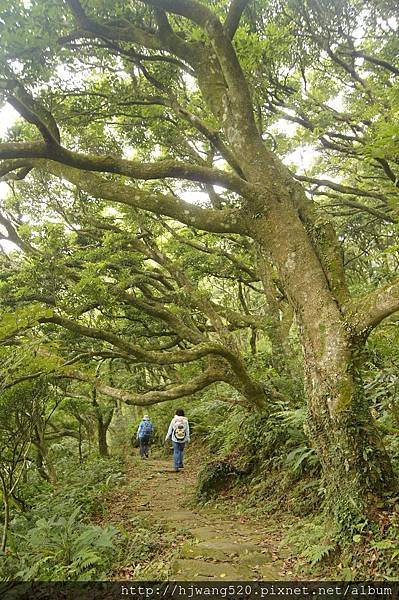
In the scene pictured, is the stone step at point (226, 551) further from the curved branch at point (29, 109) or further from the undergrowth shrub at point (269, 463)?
the curved branch at point (29, 109)

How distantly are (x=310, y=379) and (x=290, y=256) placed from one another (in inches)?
61.5

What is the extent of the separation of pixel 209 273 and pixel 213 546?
333 inches

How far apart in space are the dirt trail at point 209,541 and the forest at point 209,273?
5 cm

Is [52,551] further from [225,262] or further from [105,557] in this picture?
[225,262]

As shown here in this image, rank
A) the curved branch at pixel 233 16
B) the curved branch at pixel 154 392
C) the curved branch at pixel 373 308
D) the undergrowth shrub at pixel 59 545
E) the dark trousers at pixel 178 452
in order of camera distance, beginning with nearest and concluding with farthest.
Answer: the curved branch at pixel 373 308 < the undergrowth shrub at pixel 59 545 < the curved branch at pixel 233 16 < the curved branch at pixel 154 392 < the dark trousers at pixel 178 452

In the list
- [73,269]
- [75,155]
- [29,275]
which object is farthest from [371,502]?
[73,269]

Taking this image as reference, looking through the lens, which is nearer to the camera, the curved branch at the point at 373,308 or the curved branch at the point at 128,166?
the curved branch at the point at 373,308

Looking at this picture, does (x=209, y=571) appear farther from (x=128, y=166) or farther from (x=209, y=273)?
(x=209, y=273)

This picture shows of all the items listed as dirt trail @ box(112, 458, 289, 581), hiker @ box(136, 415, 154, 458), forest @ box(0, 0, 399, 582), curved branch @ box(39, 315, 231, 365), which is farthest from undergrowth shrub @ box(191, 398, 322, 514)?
hiker @ box(136, 415, 154, 458)

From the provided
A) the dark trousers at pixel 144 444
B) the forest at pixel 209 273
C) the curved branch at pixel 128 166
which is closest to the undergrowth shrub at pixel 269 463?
the forest at pixel 209 273

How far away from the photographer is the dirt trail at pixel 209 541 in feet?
15.2

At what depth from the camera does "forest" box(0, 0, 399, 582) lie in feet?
16.0

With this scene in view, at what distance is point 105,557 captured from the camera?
5.63m

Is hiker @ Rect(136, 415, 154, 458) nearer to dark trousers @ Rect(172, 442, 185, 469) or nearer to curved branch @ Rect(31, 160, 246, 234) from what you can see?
dark trousers @ Rect(172, 442, 185, 469)
